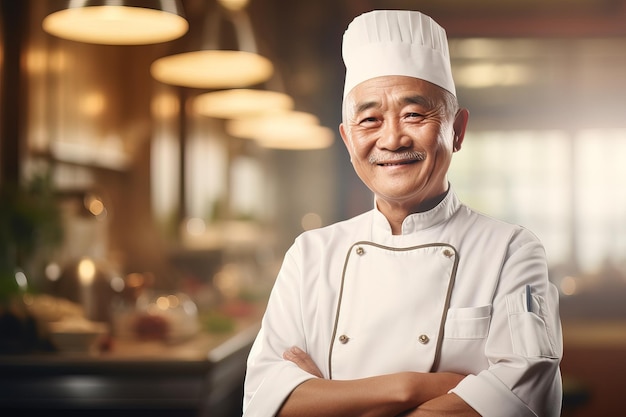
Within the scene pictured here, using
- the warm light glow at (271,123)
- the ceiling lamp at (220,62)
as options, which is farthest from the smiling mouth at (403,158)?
the warm light glow at (271,123)

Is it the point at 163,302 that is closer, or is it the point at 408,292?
the point at 408,292

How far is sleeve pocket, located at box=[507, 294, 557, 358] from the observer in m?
1.23

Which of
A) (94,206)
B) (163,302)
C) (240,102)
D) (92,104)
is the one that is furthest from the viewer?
(92,104)

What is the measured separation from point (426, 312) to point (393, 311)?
53 millimetres

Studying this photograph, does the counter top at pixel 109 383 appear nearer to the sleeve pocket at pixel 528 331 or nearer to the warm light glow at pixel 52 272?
the warm light glow at pixel 52 272

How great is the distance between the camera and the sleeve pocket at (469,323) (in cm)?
125

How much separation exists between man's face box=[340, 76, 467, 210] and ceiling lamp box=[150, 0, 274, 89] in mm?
1810

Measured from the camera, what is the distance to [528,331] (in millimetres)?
1225

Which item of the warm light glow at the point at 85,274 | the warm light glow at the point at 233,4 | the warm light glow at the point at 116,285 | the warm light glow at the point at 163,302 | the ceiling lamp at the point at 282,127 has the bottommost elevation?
the warm light glow at the point at 163,302

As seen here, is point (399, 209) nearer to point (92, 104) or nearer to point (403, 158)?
point (403, 158)

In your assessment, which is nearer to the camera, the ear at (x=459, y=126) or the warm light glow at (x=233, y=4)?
the ear at (x=459, y=126)

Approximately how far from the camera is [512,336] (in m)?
1.23

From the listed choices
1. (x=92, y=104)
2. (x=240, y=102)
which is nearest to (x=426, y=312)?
(x=240, y=102)

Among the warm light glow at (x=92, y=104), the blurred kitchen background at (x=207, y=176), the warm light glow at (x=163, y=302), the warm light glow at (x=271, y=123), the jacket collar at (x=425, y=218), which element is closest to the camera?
the jacket collar at (x=425, y=218)
